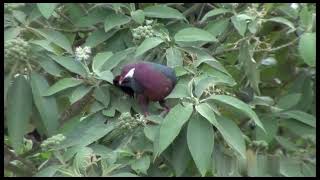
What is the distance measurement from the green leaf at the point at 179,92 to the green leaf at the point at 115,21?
30cm

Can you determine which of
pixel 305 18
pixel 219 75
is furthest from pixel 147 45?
pixel 305 18

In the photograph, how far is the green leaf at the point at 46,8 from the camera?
163 centimetres

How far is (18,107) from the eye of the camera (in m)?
1.52

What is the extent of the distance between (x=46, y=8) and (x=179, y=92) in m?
0.41

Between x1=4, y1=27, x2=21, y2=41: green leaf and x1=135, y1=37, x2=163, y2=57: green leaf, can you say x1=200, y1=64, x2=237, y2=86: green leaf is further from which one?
x1=4, y1=27, x2=21, y2=41: green leaf

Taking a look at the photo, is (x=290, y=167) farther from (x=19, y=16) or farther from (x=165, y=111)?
(x=19, y=16)

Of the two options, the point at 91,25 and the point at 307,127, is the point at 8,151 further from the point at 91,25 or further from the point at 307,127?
the point at 307,127

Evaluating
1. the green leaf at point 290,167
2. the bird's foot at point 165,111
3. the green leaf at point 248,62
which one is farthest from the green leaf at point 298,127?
the bird's foot at point 165,111

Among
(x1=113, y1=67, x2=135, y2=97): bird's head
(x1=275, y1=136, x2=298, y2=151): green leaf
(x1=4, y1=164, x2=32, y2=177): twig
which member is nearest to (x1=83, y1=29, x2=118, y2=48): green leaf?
(x1=113, y1=67, x2=135, y2=97): bird's head

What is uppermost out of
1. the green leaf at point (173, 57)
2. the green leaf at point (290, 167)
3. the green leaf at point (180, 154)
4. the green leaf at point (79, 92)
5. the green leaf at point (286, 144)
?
the green leaf at point (173, 57)

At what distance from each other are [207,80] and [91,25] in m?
0.49

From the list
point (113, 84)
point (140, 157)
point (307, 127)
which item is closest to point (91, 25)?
point (113, 84)

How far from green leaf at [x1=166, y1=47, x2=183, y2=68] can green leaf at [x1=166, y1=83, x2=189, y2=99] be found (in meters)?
0.09

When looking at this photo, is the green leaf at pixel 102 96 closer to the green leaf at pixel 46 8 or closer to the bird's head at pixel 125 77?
the bird's head at pixel 125 77
